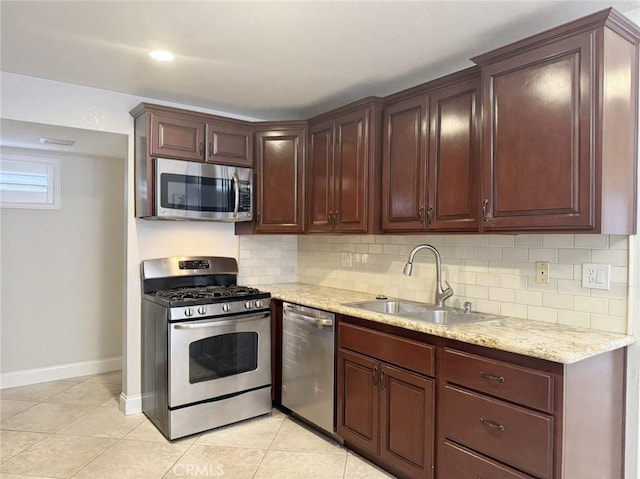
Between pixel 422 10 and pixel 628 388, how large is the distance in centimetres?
199

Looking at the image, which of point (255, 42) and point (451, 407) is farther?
point (255, 42)

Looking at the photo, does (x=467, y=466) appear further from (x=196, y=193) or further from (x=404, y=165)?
(x=196, y=193)

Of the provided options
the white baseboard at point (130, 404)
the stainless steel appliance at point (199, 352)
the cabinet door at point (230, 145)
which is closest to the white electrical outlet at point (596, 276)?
the stainless steel appliance at point (199, 352)

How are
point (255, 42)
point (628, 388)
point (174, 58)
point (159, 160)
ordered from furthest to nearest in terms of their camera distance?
point (159, 160) < point (174, 58) < point (255, 42) < point (628, 388)

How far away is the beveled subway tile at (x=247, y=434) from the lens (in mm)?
2824

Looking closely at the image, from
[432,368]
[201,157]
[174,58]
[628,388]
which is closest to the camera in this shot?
[628,388]

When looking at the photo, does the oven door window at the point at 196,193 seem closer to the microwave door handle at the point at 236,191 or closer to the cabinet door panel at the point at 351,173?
the microwave door handle at the point at 236,191

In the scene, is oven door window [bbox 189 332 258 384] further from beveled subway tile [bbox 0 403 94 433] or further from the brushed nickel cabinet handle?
the brushed nickel cabinet handle

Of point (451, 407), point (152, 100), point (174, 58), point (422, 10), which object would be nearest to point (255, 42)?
point (174, 58)

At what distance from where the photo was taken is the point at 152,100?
3381mm

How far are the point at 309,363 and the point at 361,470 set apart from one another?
2.45ft

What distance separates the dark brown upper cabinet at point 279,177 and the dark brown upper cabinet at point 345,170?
4.0 inches

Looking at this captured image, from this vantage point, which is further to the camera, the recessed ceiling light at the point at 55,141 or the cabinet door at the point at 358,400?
the recessed ceiling light at the point at 55,141

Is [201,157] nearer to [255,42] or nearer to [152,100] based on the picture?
[152,100]
